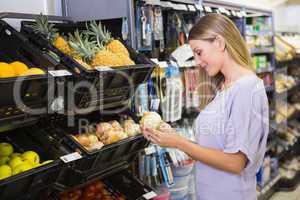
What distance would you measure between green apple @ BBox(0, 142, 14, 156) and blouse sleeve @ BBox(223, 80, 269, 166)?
3.15 feet

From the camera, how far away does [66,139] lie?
4.75 feet

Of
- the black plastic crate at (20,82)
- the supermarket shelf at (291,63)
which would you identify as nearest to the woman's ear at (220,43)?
the black plastic crate at (20,82)

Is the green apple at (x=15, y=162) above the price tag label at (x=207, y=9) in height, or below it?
below

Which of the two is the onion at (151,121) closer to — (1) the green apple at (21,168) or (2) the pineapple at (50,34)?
(2) the pineapple at (50,34)

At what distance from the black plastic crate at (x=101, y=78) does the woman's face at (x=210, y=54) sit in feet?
0.88

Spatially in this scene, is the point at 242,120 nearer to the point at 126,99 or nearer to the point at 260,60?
the point at 126,99

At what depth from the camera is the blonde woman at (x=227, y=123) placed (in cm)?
143

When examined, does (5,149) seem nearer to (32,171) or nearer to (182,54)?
(32,171)

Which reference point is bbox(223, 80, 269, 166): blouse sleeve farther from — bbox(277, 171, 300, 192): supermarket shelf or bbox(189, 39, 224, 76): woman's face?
bbox(277, 171, 300, 192): supermarket shelf

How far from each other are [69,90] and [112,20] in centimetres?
75

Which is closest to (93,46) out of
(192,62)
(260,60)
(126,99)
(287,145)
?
(126,99)

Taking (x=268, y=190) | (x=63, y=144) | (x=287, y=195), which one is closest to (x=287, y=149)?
(x=287, y=195)

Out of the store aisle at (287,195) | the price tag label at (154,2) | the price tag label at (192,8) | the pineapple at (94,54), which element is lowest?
the store aisle at (287,195)

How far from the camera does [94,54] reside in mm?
1657
